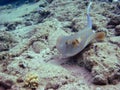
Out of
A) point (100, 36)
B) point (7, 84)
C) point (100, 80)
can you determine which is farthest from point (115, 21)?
point (7, 84)

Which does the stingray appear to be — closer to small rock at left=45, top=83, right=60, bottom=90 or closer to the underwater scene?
the underwater scene

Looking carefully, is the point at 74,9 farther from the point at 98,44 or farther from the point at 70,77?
the point at 70,77

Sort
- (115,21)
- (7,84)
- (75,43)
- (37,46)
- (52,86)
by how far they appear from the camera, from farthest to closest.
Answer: (115,21) < (37,46) < (75,43) < (7,84) < (52,86)

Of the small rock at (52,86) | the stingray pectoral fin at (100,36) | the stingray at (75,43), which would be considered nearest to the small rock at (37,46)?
the stingray at (75,43)

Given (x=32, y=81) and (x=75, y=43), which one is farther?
(x=75, y=43)

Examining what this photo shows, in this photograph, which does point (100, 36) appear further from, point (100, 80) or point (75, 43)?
point (100, 80)

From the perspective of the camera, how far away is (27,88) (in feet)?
13.7

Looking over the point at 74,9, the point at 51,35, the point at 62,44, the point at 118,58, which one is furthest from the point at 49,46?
the point at 74,9

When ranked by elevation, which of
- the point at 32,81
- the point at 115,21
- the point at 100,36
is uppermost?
the point at 100,36

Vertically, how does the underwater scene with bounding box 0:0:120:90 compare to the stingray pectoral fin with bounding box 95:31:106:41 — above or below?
below

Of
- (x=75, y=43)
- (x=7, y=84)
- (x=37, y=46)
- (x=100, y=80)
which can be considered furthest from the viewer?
(x=37, y=46)

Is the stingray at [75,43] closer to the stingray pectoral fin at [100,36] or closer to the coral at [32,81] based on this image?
the stingray pectoral fin at [100,36]

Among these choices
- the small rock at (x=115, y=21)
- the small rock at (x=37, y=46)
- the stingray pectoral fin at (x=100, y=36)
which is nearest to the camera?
the stingray pectoral fin at (x=100, y=36)

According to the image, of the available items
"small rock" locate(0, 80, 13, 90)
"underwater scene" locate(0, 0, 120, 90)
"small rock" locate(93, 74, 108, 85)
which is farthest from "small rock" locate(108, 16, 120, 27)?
"small rock" locate(0, 80, 13, 90)
